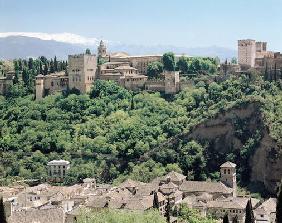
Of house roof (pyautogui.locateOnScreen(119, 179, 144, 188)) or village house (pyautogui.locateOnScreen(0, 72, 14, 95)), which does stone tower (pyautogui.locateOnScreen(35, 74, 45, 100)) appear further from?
house roof (pyautogui.locateOnScreen(119, 179, 144, 188))

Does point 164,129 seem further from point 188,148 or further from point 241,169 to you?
point 241,169

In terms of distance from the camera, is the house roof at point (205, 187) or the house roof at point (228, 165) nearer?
the house roof at point (205, 187)

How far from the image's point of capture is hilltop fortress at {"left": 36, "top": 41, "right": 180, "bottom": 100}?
68662 millimetres

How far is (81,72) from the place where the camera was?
70.8m

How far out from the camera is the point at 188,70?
7300 cm

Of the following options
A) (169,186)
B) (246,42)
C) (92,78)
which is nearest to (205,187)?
(169,186)

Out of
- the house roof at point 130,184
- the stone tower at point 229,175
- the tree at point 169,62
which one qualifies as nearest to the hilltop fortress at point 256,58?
the tree at point 169,62

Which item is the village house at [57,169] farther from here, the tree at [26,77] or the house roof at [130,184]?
the tree at [26,77]

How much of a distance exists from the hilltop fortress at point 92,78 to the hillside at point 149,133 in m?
1.38

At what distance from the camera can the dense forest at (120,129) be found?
5656 cm

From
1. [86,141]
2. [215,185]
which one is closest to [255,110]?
[215,185]

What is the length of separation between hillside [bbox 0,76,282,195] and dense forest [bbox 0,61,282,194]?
9 centimetres

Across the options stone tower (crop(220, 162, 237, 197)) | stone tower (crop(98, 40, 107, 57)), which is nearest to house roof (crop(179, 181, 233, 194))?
stone tower (crop(220, 162, 237, 197))

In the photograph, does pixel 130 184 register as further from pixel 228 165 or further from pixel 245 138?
pixel 245 138
